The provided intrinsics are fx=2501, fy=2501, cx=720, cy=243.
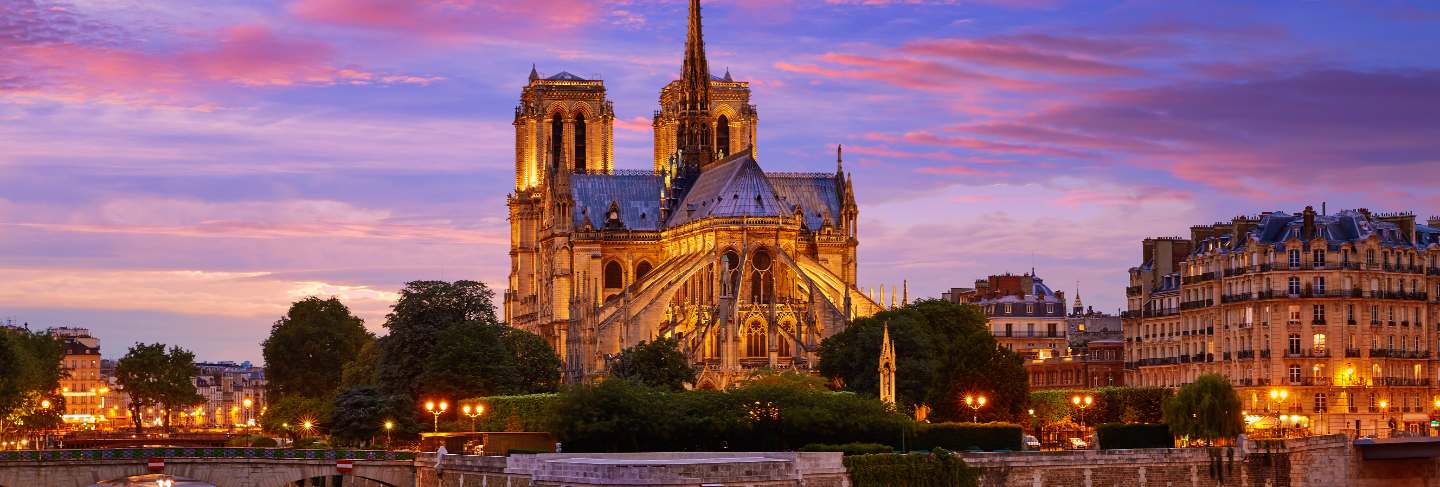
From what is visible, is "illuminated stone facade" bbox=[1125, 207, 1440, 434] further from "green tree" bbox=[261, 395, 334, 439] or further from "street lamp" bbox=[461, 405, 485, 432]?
"green tree" bbox=[261, 395, 334, 439]

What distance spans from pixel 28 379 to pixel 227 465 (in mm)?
44206

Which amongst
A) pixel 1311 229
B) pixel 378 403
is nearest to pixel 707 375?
pixel 378 403

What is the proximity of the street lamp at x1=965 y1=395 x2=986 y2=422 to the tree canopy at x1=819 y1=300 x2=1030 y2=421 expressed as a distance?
38 centimetres

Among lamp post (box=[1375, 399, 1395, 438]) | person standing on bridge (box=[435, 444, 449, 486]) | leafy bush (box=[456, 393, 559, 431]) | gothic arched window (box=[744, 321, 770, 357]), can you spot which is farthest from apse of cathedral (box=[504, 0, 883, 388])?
person standing on bridge (box=[435, 444, 449, 486])

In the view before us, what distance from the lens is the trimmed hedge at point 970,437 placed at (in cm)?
8581

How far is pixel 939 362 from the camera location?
105062 millimetres

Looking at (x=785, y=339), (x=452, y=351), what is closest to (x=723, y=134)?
(x=785, y=339)

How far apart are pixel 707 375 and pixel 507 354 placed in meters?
11.0

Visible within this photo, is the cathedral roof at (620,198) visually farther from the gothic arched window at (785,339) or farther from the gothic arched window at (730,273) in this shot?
the gothic arched window at (785,339)

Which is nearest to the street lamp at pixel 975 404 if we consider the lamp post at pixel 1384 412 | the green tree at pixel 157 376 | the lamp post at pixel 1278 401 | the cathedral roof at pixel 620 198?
the lamp post at pixel 1278 401

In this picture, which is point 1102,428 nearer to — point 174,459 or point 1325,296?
point 1325,296

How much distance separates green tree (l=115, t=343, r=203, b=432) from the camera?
548 feet

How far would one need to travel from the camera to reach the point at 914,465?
77.8 m

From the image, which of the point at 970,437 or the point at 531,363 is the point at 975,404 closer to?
the point at 970,437
